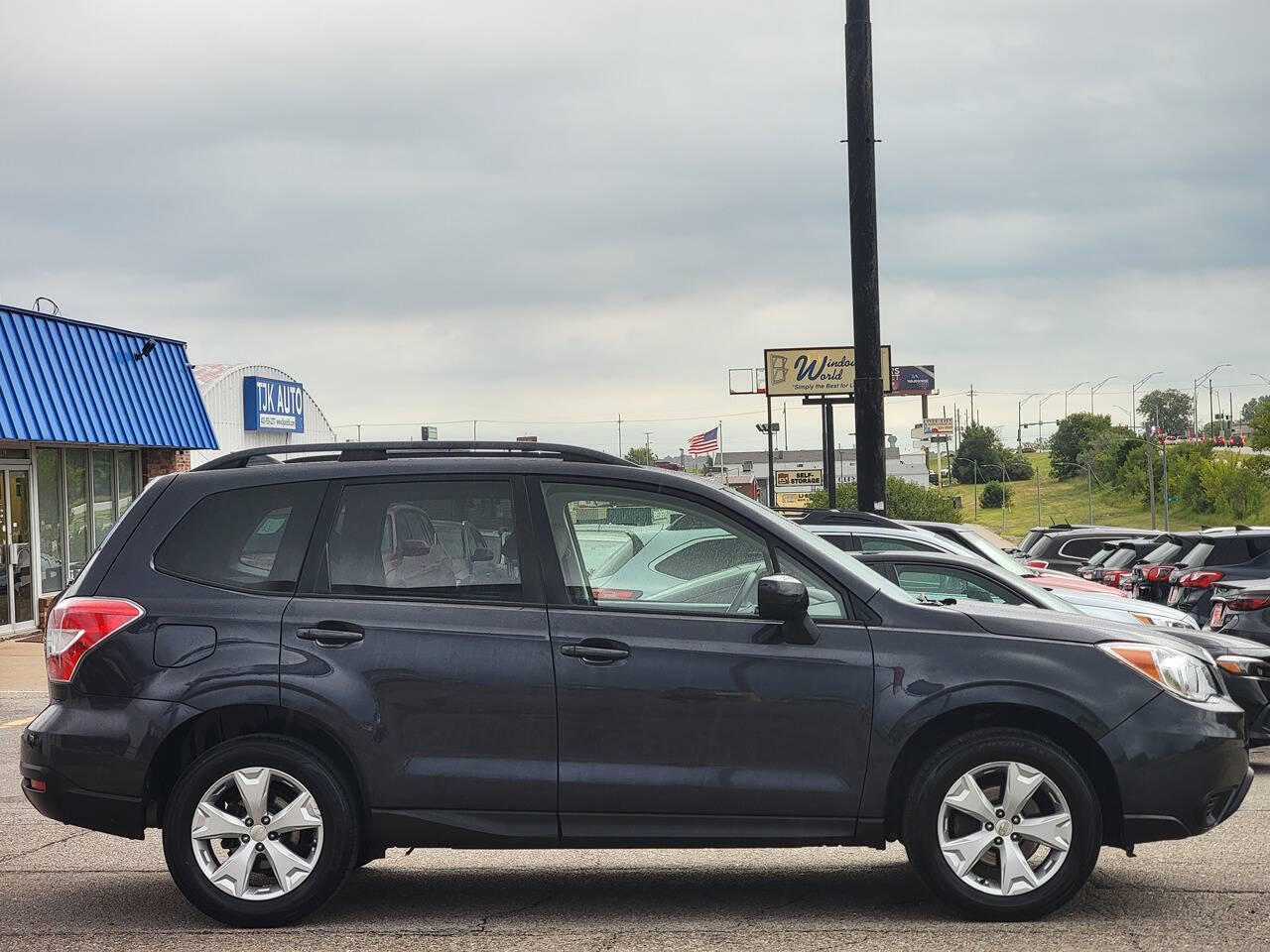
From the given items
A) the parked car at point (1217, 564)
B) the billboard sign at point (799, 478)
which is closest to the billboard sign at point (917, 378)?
the billboard sign at point (799, 478)

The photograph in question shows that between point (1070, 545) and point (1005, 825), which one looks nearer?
Result: point (1005, 825)

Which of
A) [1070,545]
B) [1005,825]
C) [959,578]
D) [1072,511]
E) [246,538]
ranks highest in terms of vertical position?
[246,538]

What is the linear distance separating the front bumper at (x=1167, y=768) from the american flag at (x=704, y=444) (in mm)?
78510

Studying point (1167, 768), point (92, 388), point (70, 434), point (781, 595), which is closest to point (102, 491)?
point (92, 388)

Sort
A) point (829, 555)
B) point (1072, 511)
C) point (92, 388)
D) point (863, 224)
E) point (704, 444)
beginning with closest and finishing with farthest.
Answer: point (829, 555) → point (863, 224) → point (92, 388) → point (704, 444) → point (1072, 511)

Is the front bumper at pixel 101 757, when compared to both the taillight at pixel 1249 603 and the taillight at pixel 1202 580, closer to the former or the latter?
the taillight at pixel 1249 603

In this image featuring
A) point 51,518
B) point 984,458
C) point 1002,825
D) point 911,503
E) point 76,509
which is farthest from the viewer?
point 984,458

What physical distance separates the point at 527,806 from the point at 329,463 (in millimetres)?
1670

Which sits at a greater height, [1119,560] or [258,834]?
[1119,560]

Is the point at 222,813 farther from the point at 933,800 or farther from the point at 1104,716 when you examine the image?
the point at 1104,716

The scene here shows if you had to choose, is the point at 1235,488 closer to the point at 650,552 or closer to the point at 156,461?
the point at 156,461

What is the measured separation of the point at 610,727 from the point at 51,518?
20.6m

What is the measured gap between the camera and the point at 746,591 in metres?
5.85

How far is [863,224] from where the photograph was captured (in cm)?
1419
